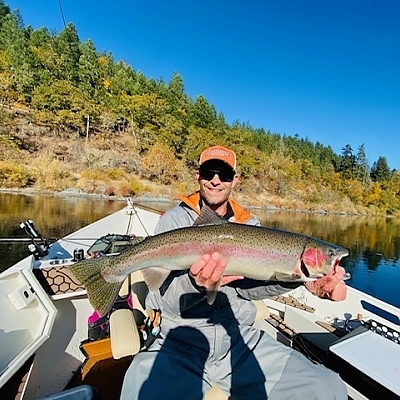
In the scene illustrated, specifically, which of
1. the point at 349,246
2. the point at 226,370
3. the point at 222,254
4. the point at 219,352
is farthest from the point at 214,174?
the point at 349,246

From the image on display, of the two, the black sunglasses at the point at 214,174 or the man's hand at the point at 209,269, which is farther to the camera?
the black sunglasses at the point at 214,174

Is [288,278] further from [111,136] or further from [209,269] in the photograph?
[111,136]

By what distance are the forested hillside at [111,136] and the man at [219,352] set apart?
35548mm

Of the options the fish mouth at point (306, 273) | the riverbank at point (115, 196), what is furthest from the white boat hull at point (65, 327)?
the riverbank at point (115, 196)

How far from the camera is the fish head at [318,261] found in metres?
2.32

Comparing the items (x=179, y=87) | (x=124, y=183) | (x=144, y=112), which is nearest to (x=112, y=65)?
(x=179, y=87)

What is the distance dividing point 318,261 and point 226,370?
3.46 ft

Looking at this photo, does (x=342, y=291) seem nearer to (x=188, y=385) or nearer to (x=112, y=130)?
(x=188, y=385)

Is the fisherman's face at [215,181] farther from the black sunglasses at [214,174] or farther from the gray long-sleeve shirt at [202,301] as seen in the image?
the gray long-sleeve shirt at [202,301]

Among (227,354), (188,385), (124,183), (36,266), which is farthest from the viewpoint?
(124,183)

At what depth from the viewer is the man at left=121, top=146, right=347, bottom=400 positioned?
88.1 inches

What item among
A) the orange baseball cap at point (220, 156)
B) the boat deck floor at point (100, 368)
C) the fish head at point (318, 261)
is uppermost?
the orange baseball cap at point (220, 156)

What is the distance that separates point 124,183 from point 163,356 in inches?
1594

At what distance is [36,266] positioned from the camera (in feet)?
11.9
